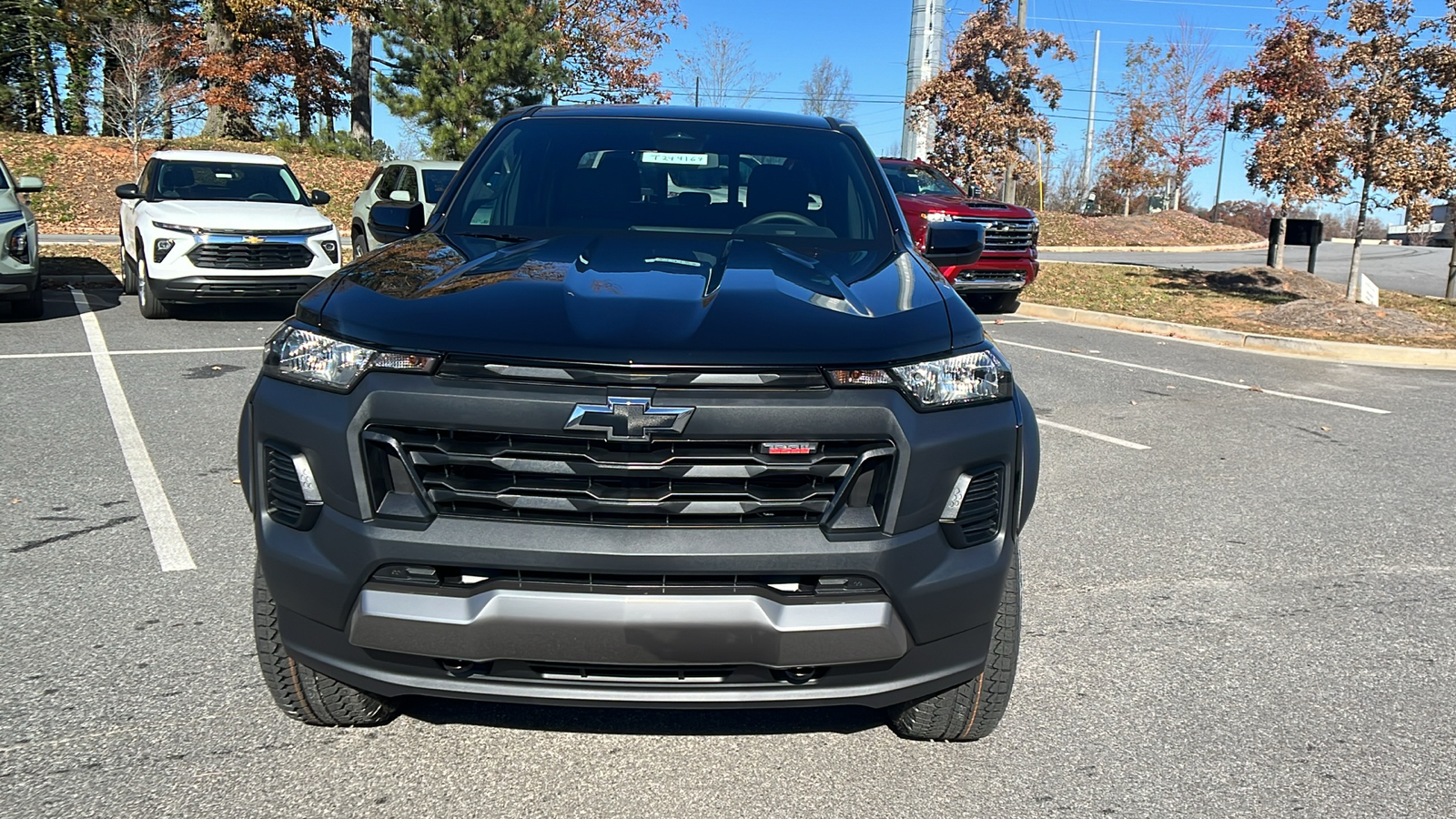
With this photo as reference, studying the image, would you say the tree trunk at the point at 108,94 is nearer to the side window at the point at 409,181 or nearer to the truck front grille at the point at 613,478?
the side window at the point at 409,181

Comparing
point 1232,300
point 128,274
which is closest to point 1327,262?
point 1232,300

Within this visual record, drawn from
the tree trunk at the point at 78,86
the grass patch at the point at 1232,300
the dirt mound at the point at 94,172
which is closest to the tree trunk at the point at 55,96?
the tree trunk at the point at 78,86

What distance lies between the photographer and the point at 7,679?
329 cm

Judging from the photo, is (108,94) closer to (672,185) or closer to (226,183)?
(226,183)

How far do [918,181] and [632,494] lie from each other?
47.9 ft

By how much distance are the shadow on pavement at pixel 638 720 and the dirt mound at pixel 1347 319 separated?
1188 cm

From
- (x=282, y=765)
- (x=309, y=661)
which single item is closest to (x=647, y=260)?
(x=309, y=661)

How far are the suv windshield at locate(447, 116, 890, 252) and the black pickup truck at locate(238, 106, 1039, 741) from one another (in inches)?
42.4

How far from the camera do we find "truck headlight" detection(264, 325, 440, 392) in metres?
2.49

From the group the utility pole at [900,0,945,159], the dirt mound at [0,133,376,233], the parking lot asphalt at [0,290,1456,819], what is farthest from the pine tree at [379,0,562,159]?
the parking lot asphalt at [0,290,1456,819]

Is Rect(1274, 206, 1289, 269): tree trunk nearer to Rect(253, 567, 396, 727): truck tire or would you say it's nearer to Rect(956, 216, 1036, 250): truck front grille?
Rect(956, 216, 1036, 250): truck front grille

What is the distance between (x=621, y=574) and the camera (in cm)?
239

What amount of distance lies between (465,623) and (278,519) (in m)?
0.58

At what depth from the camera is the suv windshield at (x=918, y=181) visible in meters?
16.0
